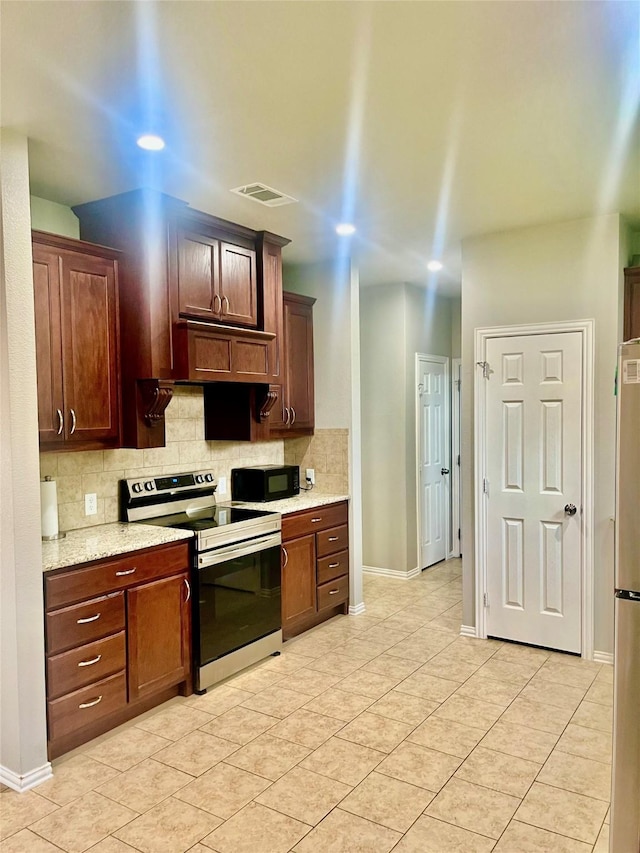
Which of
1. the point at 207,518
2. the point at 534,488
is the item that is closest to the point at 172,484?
the point at 207,518

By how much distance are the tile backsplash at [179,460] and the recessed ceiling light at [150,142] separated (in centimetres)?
163

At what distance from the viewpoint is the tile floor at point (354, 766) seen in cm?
227

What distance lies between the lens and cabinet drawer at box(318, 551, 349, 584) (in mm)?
4496

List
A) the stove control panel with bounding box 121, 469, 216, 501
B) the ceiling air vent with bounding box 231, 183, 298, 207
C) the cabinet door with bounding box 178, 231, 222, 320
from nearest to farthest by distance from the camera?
the ceiling air vent with bounding box 231, 183, 298, 207 < the cabinet door with bounding box 178, 231, 222, 320 < the stove control panel with bounding box 121, 469, 216, 501

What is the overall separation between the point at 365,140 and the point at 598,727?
2991mm

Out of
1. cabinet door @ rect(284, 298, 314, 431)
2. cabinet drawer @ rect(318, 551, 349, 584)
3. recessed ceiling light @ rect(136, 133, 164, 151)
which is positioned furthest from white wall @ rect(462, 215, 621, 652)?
recessed ceiling light @ rect(136, 133, 164, 151)

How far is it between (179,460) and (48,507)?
1117 mm

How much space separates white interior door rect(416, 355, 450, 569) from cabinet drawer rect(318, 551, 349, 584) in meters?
1.42

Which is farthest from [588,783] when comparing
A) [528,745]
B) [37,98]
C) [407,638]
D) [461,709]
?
[37,98]

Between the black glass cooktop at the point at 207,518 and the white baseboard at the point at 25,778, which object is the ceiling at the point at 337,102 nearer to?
the black glass cooktop at the point at 207,518

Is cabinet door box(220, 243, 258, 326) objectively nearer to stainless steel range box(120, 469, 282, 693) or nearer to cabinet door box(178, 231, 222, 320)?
cabinet door box(178, 231, 222, 320)

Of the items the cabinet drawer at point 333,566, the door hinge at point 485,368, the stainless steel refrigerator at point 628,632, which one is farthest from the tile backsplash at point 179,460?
the stainless steel refrigerator at point 628,632

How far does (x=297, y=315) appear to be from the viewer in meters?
4.81

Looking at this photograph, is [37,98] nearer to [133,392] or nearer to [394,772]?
[133,392]
